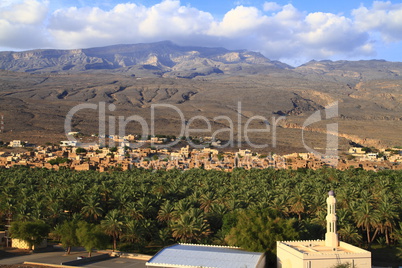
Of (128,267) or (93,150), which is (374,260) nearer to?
(128,267)

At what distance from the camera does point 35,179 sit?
1903 inches

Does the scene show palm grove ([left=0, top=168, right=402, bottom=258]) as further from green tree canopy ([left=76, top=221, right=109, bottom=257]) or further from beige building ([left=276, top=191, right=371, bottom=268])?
beige building ([left=276, top=191, right=371, bottom=268])

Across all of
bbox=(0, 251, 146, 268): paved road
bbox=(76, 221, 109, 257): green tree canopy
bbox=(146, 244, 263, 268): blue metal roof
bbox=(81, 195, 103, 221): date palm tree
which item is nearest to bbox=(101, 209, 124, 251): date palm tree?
bbox=(76, 221, 109, 257): green tree canopy

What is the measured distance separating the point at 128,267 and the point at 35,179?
2582 centimetres

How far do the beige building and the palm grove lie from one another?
9.33 ft

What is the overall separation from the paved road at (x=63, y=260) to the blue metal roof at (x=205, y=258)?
229 cm

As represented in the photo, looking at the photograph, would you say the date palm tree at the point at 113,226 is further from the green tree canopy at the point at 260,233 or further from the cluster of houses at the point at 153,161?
the cluster of houses at the point at 153,161

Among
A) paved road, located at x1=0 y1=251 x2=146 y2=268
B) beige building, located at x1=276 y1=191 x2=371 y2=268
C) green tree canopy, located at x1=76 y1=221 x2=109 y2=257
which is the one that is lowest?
paved road, located at x1=0 y1=251 x2=146 y2=268

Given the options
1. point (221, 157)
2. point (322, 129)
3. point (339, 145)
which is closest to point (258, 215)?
point (221, 157)

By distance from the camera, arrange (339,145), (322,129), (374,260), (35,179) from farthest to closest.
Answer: (322,129) → (339,145) → (35,179) → (374,260)

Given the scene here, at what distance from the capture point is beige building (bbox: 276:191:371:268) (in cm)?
2108

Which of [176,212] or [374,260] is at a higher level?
[176,212]

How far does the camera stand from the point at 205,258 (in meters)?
23.4

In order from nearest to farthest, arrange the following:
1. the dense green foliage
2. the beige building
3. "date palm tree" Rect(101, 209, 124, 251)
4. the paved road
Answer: the beige building < the paved road < the dense green foliage < "date palm tree" Rect(101, 209, 124, 251)
